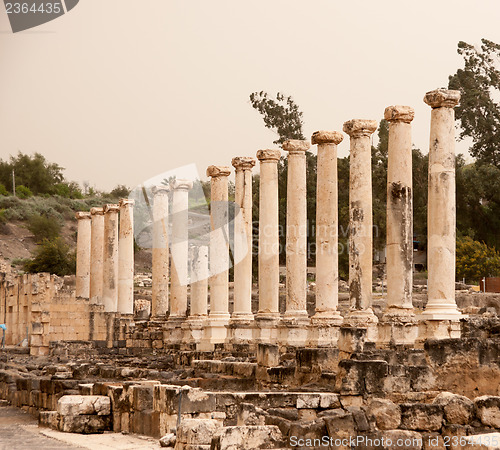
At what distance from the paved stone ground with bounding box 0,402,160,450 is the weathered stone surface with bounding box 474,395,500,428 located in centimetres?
517

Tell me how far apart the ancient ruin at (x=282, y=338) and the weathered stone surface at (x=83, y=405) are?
34 millimetres

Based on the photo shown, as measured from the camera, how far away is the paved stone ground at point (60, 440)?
15.6 metres

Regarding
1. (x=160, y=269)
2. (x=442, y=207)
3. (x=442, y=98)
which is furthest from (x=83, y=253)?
(x=442, y=98)

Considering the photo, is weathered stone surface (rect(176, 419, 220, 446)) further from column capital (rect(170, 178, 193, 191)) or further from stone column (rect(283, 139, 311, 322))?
column capital (rect(170, 178, 193, 191))

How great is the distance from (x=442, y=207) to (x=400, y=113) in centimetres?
280

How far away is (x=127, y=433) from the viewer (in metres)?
17.6

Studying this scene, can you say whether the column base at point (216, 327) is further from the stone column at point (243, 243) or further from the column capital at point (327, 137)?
the column capital at point (327, 137)

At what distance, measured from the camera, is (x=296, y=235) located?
2828 centimetres

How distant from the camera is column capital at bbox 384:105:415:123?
76.0 ft

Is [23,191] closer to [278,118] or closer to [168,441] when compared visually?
[278,118]

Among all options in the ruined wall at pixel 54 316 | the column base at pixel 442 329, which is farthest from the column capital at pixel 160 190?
the column base at pixel 442 329

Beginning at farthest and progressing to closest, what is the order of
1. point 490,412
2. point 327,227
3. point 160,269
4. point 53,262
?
1. point 53,262
2. point 160,269
3. point 327,227
4. point 490,412

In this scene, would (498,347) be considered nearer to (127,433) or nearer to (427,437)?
(427,437)

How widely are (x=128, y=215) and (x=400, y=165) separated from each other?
18.2m
